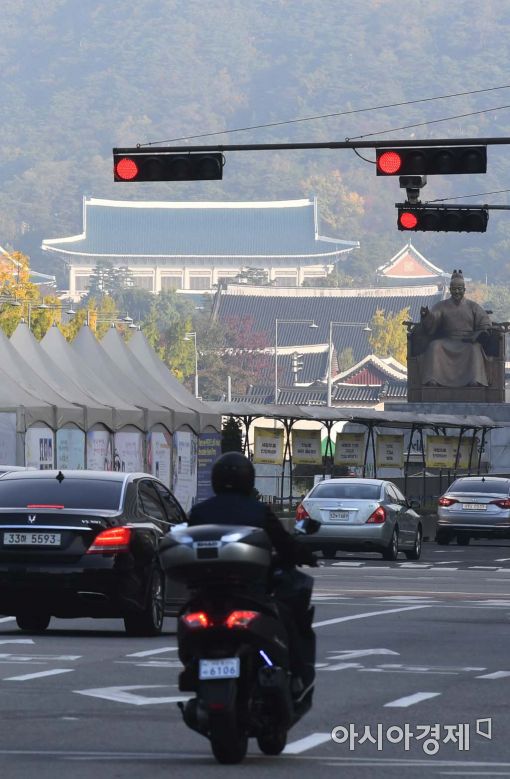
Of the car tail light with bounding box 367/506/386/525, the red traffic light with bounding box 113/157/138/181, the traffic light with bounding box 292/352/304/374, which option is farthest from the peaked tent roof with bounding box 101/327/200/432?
the traffic light with bounding box 292/352/304/374

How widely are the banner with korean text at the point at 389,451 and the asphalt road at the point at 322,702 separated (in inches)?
1087

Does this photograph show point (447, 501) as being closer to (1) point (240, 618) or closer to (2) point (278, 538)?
(2) point (278, 538)

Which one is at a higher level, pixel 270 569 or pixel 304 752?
pixel 270 569

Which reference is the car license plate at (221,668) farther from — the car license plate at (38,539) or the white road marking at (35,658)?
the car license plate at (38,539)

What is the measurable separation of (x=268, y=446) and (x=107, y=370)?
4.18 m

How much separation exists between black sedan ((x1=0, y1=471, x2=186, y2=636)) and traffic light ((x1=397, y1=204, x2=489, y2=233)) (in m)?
12.9

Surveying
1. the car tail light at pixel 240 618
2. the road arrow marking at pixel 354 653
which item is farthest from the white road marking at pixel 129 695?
the road arrow marking at pixel 354 653

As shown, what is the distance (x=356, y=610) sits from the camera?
21.7m

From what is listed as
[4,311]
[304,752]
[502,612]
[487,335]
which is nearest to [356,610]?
[502,612]

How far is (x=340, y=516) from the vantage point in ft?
110

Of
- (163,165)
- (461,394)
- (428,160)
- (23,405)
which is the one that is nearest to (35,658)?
(163,165)

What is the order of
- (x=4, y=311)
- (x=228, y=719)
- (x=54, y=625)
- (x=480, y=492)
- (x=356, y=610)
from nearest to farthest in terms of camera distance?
(x=228, y=719) → (x=54, y=625) → (x=356, y=610) → (x=480, y=492) → (x=4, y=311)

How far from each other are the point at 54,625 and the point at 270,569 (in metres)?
8.85

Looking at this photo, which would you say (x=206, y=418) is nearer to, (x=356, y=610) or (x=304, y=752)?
(x=356, y=610)
